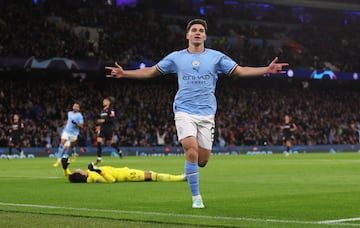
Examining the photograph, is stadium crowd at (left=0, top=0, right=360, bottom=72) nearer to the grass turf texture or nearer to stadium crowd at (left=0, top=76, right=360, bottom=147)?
stadium crowd at (left=0, top=76, right=360, bottom=147)

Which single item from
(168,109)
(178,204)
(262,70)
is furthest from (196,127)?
(168,109)

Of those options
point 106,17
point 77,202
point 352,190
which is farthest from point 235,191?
point 106,17

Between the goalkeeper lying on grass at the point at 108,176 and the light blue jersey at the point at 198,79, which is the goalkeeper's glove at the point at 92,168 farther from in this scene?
the light blue jersey at the point at 198,79

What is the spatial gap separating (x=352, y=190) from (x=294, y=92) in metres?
47.4

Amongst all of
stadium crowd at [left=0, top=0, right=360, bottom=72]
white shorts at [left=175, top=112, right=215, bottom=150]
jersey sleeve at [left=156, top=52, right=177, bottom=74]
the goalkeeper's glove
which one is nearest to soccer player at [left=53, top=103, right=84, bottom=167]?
the goalkeeper's glove

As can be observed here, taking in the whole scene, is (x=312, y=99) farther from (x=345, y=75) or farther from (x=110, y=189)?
(x=110, y=189)

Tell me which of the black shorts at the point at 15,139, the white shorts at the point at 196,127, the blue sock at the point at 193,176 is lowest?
the black shorts at the point at 15,139

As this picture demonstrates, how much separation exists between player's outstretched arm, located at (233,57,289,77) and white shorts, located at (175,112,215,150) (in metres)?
0.80

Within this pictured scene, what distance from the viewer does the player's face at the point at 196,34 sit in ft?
36.0

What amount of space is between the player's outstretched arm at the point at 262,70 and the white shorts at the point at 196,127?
80 centimetres

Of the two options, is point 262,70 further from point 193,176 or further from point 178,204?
point 178,204

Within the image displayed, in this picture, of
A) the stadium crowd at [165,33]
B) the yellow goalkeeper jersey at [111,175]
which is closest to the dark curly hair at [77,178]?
the yellow goalkeeper jersey at [111,175]

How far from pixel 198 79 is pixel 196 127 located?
0.71 meters

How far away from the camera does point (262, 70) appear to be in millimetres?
10672
